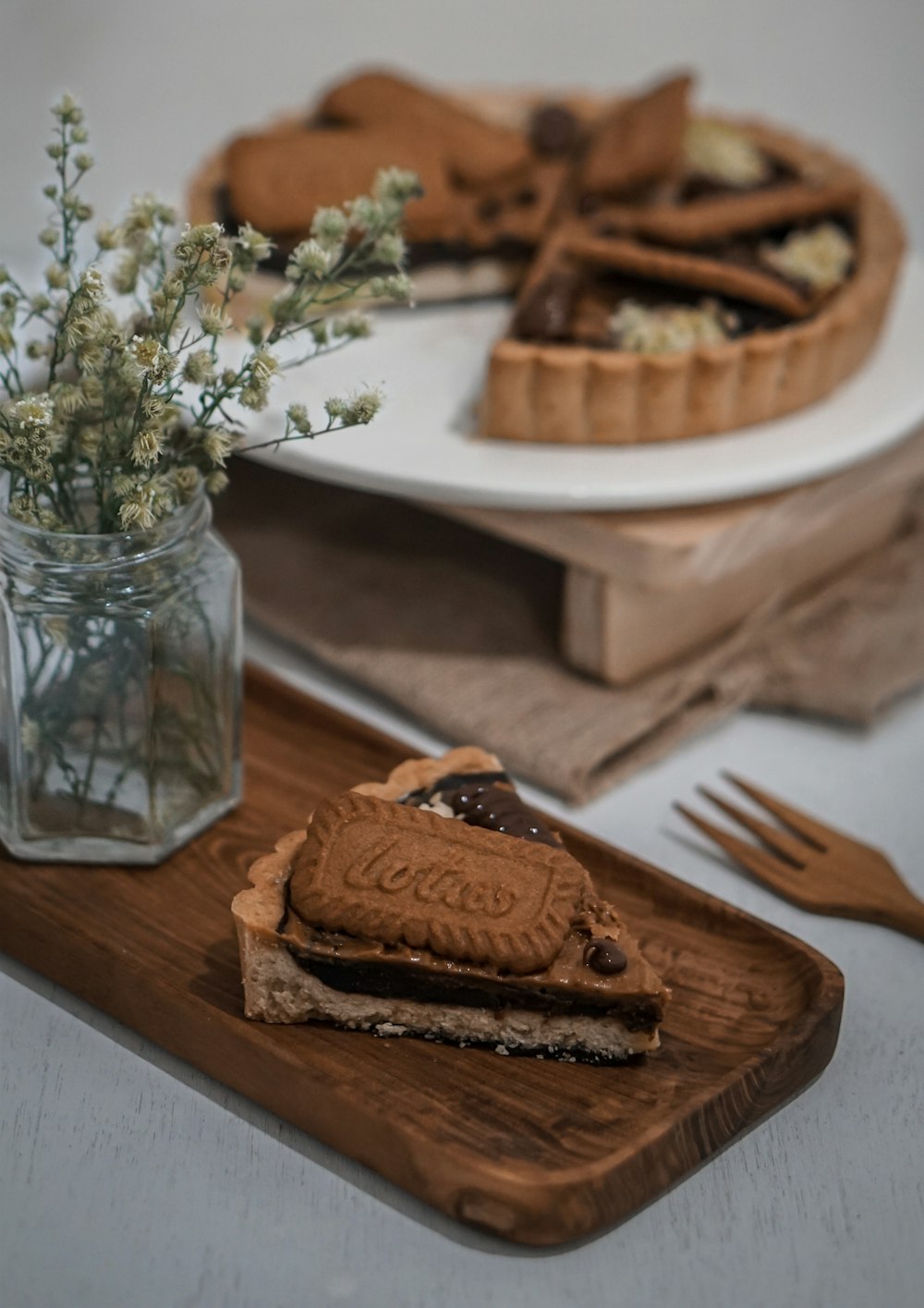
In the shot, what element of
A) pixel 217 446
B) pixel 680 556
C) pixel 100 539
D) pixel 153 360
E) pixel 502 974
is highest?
pixel 153 360

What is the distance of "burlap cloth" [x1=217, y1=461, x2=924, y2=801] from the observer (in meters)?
2.74

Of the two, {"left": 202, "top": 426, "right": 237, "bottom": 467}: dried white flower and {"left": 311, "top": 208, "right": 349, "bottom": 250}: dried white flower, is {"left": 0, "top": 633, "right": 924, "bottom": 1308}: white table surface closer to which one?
{"left": 202, "top": 426, "right": 237, "bottom": 467}: dried white flower

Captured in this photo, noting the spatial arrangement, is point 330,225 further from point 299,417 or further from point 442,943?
point 442,943

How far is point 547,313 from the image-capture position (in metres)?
2.84

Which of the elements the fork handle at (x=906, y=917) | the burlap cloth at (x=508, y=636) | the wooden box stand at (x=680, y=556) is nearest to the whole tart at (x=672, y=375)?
the wooden box stand at (x=680, y=556)

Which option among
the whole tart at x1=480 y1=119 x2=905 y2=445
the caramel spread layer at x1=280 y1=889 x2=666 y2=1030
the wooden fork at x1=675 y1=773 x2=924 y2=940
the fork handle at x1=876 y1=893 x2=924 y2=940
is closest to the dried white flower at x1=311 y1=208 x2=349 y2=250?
the whole tart at x1=480 y1=119 x2=905 y2=445

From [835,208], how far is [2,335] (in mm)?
1812

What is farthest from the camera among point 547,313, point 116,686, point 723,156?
point 723,156

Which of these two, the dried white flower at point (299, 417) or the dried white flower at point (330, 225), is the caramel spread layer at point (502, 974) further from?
the dried white flower at point (330, 225)

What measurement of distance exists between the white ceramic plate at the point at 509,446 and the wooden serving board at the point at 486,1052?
585 mm

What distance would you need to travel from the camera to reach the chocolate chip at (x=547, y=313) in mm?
2820

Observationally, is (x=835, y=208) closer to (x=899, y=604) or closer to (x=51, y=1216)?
(x=899, y=604)

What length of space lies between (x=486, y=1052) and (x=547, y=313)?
1.32 metres

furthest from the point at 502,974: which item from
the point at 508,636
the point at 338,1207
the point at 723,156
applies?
the point at 723,156
